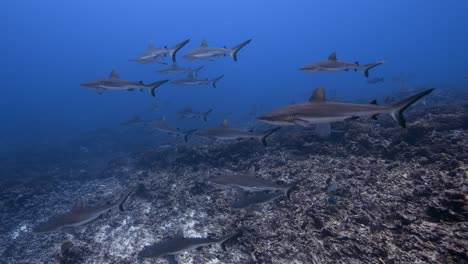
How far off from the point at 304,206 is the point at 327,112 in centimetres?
278

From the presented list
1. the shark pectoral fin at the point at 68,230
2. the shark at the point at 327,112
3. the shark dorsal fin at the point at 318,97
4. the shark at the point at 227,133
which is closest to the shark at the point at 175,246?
the shark pectoral fin at the point at 68,230

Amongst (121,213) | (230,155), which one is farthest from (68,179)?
(230,155)

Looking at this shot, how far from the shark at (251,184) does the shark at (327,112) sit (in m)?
1.75

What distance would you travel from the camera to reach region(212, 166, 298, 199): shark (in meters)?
7.23

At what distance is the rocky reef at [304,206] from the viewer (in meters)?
5.86

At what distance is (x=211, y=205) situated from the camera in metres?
9.11

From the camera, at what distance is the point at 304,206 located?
758cm

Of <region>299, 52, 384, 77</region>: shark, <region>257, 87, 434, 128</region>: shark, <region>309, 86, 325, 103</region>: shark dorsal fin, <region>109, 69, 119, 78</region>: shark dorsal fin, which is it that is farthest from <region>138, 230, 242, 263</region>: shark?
<region>109, 69, 119, 78</region>: shark dorsal fin

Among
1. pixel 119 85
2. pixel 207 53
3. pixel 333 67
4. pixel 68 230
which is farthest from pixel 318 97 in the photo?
pixel 207 53

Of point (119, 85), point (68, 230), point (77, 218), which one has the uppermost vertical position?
point (119, 85)

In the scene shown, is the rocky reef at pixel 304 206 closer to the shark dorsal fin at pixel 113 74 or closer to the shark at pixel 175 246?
the shark at pixel 175 246

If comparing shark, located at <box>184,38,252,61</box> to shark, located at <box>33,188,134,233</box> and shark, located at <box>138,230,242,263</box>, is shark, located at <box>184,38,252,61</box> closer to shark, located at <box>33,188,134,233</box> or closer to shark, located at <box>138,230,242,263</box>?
shark, located at <box>33,188,134,233</box>

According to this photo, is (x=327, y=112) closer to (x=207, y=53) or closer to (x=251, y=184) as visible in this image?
(x=251, y=184)

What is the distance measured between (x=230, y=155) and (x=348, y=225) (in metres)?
6.66
